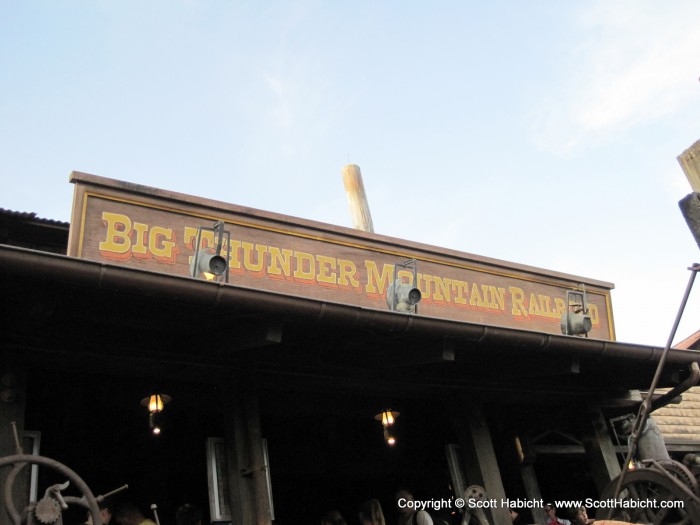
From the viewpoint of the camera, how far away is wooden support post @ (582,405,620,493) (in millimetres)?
10422

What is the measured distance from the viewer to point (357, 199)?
1510 cm

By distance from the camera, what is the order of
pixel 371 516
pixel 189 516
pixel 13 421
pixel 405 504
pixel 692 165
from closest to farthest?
pixel 13 421
pixel 692 165
pixel 371 516
pixel 189 516
pixel 405 504

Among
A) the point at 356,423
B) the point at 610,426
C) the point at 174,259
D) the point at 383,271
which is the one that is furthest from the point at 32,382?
the point at 610,426

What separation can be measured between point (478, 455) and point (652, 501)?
6.57 feet

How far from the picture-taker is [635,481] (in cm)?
833

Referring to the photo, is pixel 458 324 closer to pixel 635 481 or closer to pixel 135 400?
pixel 635 481

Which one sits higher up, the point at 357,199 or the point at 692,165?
the point at 357,199

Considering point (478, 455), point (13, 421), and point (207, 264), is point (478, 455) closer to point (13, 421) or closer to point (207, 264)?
point (207, 264)

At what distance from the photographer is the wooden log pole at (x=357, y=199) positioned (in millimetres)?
14906

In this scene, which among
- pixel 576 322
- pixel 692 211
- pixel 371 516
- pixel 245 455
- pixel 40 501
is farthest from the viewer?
pixel 576 322

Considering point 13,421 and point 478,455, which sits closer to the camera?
point 13,421

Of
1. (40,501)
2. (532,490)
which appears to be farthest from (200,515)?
(532,490)

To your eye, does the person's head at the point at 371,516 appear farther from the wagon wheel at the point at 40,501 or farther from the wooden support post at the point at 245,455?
the wagon wheel at the point at 40,501

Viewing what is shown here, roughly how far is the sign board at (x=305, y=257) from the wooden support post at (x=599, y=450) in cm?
139
